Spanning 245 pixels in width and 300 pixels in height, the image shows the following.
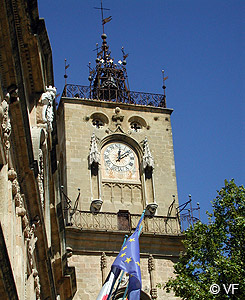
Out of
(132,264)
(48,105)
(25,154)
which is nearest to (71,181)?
(132,264)

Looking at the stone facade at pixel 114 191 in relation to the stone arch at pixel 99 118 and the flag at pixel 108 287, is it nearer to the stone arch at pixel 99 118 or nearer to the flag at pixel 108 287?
the stone arch at pixel 99 118

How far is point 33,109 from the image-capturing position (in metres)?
Answer: 20.3

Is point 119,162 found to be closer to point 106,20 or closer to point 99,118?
point 99,118

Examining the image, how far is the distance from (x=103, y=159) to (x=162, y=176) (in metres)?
3.35

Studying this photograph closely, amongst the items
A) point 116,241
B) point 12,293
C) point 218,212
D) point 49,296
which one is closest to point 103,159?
point 116,241

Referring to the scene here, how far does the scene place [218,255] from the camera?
2530 centimetres

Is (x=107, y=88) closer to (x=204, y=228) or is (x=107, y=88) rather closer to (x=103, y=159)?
(x=103, y=159)

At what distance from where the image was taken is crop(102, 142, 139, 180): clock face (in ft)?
125

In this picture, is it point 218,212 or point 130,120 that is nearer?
point 218,212

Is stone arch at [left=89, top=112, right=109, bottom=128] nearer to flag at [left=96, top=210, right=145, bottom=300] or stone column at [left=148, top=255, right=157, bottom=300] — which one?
stone column at [left=148, top=255, right=157, bottom=300]

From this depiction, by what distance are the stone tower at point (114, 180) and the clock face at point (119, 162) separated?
5 cm

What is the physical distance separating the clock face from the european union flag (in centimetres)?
1037

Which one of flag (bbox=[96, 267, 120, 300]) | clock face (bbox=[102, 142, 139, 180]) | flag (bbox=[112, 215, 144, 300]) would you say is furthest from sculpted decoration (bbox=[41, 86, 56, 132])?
clock face (bbox=[102, 142, 139, 180])

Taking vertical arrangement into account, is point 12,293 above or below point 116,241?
below
